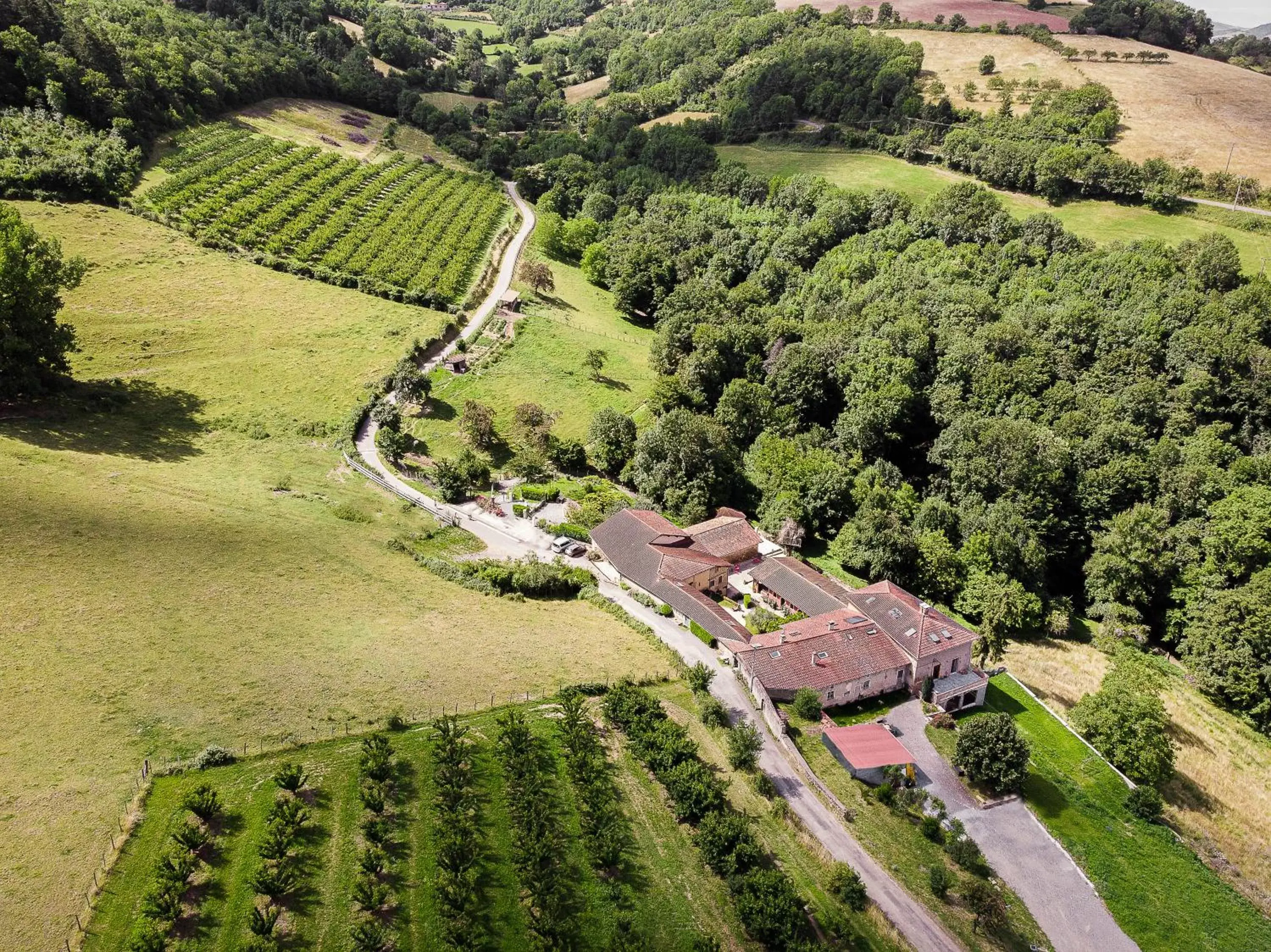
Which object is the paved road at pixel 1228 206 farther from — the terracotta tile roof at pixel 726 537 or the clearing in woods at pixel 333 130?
the clearing in woods at pixel 333 130

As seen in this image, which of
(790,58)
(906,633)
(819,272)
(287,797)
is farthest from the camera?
(790,58)

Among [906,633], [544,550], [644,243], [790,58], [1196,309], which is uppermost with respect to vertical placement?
[790,58]

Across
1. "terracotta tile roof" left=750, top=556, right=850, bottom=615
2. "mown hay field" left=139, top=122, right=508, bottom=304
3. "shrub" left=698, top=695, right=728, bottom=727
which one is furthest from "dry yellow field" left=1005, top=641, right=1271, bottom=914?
"mown hay field" left=139, top=122, right=508, bottom=304

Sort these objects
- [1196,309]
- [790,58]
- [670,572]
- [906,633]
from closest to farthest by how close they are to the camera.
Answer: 1. [906,633]
2. [670,572]
3. [1196,309]
4. [790,58]

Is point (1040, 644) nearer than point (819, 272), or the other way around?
point (1040, 644)

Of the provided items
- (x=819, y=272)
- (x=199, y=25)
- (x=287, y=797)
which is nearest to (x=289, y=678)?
(x=287, y=797)

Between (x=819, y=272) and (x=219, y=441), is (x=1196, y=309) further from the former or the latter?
(x=219, y=441)

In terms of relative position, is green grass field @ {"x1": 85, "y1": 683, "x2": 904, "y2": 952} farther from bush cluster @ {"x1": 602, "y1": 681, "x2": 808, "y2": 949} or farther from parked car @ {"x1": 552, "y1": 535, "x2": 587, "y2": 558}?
parked car @ {"x1": 552, "y1": 535, "x2": 587, "y2": 558}

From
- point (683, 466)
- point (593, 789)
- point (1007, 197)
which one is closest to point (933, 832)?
point (593, 789)

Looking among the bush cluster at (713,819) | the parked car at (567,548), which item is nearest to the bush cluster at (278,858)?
the bush cluster at (713,819)
